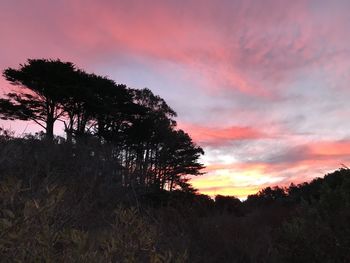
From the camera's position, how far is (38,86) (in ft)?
114

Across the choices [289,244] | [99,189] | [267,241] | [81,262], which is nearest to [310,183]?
[99,189]

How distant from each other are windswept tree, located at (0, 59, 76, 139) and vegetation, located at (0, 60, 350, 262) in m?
0.07

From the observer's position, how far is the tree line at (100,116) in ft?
94.1

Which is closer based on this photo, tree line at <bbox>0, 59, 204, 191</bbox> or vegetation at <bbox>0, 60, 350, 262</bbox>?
vegetation at <bbox>0, 60, 350, 262</bbox>

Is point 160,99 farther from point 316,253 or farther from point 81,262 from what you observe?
point 81,262

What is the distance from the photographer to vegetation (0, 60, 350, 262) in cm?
254

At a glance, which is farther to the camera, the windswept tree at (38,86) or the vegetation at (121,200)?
the windswept tree at (38,86)

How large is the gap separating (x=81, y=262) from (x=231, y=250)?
977 cm

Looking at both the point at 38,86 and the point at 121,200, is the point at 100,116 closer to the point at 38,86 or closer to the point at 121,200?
the point at 38,86

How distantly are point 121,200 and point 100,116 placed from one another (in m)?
19.8

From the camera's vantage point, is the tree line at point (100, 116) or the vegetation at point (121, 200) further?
the tree line at point (100, 116)

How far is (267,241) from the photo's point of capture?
39.9 ft

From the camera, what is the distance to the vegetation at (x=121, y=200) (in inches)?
100.0

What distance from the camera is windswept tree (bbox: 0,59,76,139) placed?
34.3 meters
